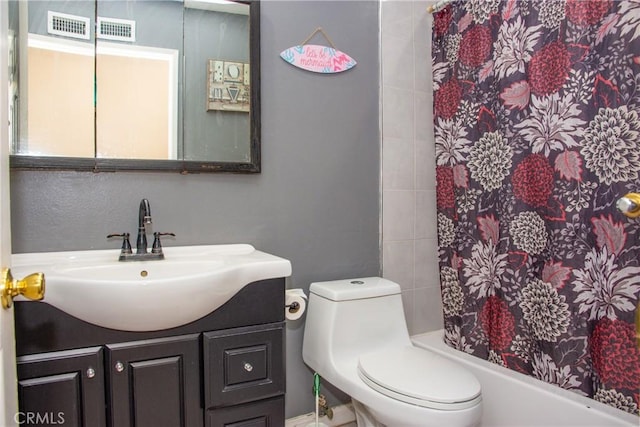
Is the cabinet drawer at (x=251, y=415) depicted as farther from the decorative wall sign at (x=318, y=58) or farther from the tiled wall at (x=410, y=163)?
the decorative wall sign at (x=318, y=58)

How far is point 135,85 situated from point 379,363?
1262 millimetres

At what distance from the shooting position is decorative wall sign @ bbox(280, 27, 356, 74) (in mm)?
1669

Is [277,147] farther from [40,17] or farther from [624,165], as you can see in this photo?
[624,165]

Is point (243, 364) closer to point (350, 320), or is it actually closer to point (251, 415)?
point (251, 415)

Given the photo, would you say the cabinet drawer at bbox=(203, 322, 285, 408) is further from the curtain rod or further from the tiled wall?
the curtain rod

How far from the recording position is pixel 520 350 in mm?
1546

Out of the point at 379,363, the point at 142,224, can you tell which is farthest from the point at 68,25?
the point at 379,363

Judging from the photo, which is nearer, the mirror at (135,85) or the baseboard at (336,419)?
the mirror at (135,85)

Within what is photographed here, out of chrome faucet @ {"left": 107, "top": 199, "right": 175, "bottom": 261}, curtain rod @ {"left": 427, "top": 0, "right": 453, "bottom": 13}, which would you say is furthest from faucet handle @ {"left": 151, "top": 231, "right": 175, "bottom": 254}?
curtain rod @ {"left": 427, "top": 0, "right": 453, "bottom": 13}

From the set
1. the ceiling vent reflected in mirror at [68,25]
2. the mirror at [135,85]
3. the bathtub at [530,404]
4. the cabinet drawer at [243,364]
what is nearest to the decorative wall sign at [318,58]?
the mirror at [135,85]

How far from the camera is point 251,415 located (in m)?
1.22

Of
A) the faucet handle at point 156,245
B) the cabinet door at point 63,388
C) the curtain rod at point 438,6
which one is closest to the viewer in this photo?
the cabinet door at point 63,388

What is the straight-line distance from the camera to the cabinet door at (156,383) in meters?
1.06

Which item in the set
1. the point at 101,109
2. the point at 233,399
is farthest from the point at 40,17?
the point at 233,399
